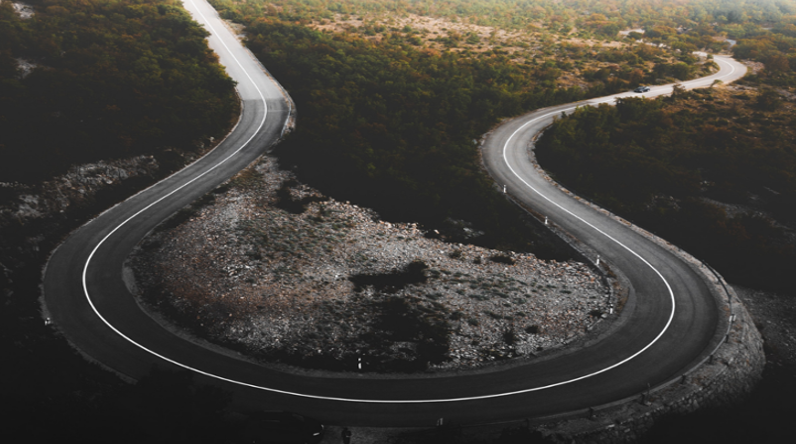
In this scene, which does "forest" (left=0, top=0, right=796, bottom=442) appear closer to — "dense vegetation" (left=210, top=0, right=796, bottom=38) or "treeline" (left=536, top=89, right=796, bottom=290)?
"treeline" (left=536, top=89, right=796, bottom=290)

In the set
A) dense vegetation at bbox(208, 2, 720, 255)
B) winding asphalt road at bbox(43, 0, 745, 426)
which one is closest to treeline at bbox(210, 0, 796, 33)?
dense vegetation at bbox(208, 2, 720, 255)

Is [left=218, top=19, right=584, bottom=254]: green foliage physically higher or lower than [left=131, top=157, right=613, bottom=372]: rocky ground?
higher

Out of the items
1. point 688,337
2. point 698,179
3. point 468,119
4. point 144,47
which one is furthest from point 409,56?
point 688,337

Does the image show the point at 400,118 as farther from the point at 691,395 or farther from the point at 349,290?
the point at 691,395

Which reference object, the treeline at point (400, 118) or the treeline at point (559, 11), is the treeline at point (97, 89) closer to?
the treeline at point (400, 118)

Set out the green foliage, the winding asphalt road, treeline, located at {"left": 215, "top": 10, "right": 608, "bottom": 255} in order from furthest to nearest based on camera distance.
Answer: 1. the green foliage
2. treeline, located at {"left": 215, "top": 10, "right": 608, "bottom": 255}
3. the winding asphalt road

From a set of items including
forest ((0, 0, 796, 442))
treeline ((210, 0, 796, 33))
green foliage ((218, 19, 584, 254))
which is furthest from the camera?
treeline ((210, 0, 796, 33))

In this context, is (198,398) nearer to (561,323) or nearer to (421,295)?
(421,295)

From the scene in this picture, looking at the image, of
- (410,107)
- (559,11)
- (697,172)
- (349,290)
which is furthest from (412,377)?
(559,11)
